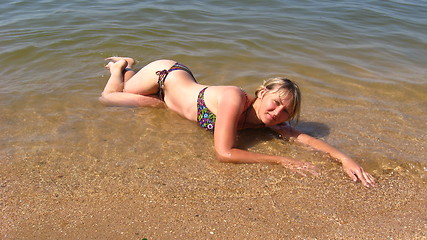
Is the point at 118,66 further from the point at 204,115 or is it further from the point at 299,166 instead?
the point at 299,166

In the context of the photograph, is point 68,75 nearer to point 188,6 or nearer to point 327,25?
point 188,6

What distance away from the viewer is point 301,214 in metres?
2.70

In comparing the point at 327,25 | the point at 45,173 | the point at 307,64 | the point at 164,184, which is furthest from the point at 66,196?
the point at 327,25

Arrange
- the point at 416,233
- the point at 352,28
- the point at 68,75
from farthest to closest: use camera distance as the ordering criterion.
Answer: the point at 352,28, the point at 68,75, the point at 416,233

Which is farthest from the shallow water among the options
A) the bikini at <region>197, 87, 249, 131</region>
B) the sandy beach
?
the bikini at <region>197, 87, 249, 131</region>

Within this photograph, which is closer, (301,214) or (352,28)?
(301,214)

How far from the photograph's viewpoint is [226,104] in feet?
11.6

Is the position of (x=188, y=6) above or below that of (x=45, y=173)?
above

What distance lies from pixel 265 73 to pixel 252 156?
8.17 feet

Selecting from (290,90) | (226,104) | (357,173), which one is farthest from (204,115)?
(357,173)

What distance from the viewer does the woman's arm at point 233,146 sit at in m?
3.31

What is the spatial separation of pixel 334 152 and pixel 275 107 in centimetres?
68

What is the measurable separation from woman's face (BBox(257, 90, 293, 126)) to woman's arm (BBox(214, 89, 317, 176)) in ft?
Result: 0.71

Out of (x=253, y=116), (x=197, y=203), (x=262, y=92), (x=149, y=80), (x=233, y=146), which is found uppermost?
(x=262, y=92)
